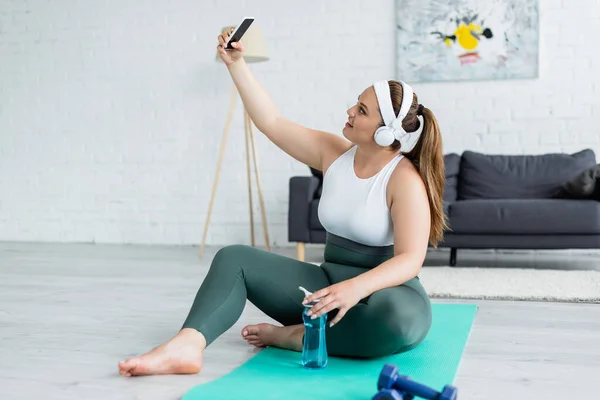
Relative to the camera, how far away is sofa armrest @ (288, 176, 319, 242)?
475cm

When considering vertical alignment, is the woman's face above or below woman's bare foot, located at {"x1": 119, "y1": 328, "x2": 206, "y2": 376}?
above

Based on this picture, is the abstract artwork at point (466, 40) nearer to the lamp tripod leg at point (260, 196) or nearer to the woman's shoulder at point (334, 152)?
the lamp tripod leg at point (260, 196)

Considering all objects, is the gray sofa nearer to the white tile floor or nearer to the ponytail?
the white tile floor

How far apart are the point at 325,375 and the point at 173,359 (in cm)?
41

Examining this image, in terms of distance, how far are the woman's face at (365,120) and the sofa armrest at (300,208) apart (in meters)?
2.52

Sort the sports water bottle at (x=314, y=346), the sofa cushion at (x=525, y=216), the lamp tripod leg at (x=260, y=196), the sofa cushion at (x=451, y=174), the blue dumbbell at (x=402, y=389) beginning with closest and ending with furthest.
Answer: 1. the blue dumbbell at (x=402, y=389)
2. the sports water bottle at (x=314, y=346)
3. the sofa cushion at (x=525, y=216)
4. the sofa cushion at (x=451, y=174)
5. the lamp tripod leg at (x=260, y=196)

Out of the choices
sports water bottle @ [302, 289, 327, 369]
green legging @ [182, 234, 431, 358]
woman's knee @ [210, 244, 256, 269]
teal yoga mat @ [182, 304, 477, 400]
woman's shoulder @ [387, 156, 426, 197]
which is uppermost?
woman's shoulder @ [387, 156, 426, 197]

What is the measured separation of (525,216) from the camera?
436cm

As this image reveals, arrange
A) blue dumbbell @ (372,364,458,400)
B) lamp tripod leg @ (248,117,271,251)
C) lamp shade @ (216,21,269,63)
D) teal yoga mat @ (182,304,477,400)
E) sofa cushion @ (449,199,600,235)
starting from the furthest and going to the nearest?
1. lamp tripod leg @ (248,117,271,251)
2. lamp shade @ (216,21,269,63)
3. sofa cushion @ (449,199,600,235)
4. teal yoga mat @ (182,304,477,400)
5. blue dumbbell @ (372,364,458,400)

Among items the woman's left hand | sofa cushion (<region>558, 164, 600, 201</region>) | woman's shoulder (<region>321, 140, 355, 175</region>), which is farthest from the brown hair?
sofa cushion (<region>558, 164, 600, 201</region>)

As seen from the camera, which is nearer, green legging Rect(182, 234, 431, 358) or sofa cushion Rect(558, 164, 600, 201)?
green legging Rect(182, 234, 431, 358)

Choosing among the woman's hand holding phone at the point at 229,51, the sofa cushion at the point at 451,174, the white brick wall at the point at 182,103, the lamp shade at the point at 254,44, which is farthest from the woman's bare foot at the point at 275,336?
the white brick wall at the point at 182,103

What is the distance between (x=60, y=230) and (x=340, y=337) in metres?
4.59

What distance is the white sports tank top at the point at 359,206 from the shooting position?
2.23m
